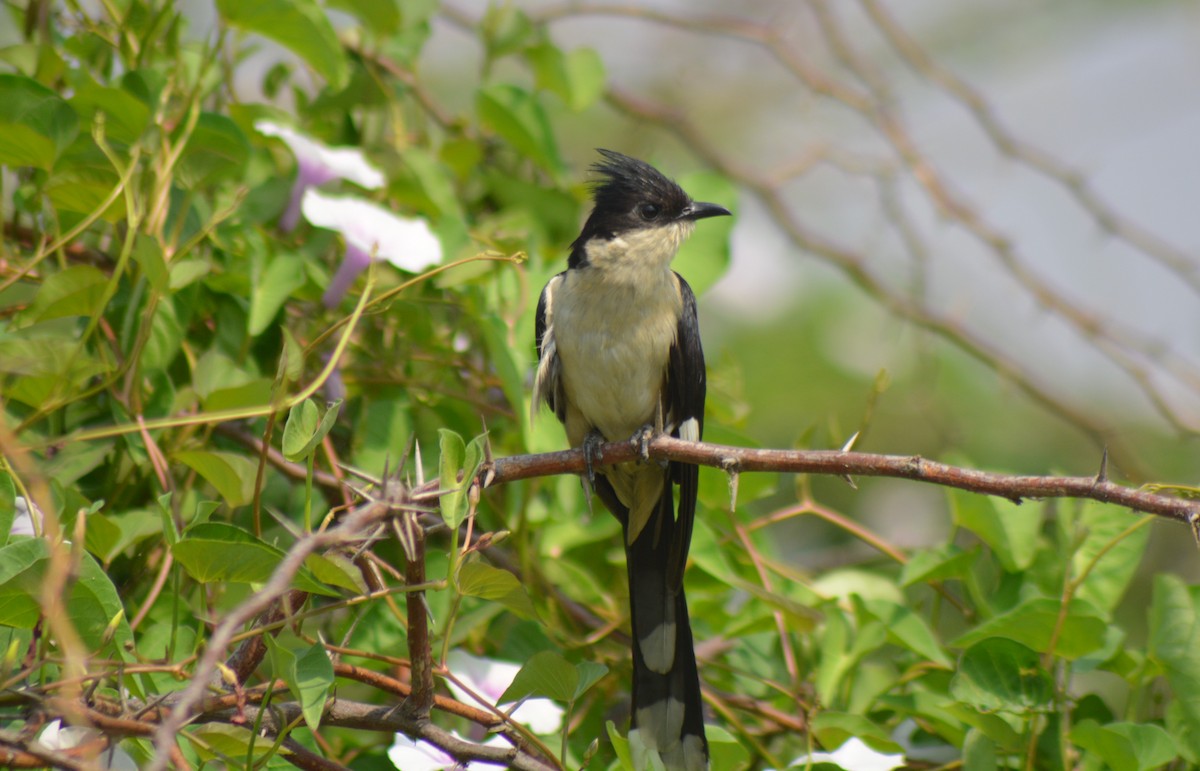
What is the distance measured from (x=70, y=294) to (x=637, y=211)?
2.00m

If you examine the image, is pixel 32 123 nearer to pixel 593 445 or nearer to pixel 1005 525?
pixel 593 445

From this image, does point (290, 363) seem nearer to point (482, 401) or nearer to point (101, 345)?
point (101, 345)

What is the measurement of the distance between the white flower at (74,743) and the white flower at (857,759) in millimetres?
1353

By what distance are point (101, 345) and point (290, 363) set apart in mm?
685

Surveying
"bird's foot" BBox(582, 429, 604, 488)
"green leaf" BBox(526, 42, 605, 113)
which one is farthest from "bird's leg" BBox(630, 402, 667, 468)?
"green leaf" BBox(526, 42, 605, 113)

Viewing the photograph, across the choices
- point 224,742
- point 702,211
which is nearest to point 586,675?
point 224,742

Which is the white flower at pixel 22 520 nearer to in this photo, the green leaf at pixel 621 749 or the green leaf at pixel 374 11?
the green leaf at pixel 621 749

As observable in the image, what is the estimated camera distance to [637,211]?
12.5ft

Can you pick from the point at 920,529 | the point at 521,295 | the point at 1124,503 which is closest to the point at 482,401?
the point at 521,295

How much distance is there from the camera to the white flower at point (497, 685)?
8.16 ft

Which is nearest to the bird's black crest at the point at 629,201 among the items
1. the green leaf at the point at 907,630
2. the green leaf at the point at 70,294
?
the green leaf at the point at 907,630

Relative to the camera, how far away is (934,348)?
4.27m

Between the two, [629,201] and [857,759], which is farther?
[629,201]

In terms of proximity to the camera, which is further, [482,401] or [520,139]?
[520,139]
